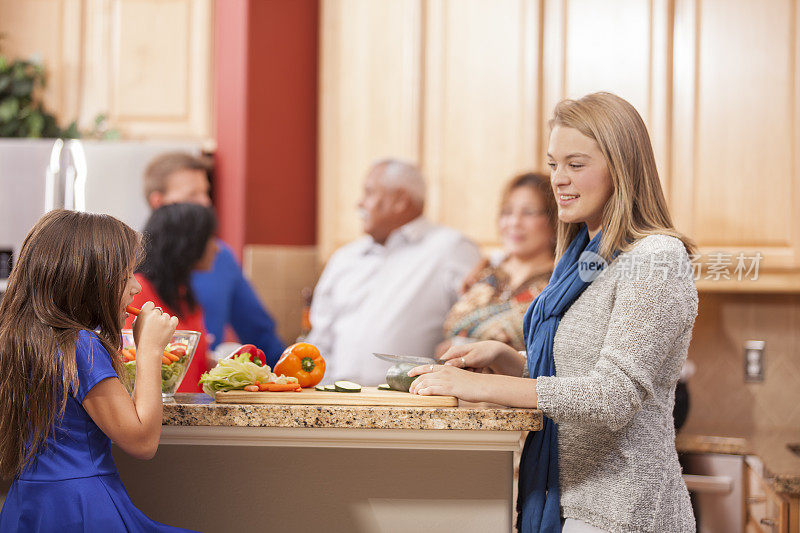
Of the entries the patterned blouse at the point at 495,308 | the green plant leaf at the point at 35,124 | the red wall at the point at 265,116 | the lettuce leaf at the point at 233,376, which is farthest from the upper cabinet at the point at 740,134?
the green plant leaf at the point at 35,124

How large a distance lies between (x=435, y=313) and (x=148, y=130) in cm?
140

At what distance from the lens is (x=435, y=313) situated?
3.02 metres

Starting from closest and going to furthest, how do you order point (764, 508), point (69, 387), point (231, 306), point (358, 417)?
point (69, 387)
point (358, 417)
point (764, 508)
point (231, 306)

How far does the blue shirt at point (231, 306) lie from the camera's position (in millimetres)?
2699

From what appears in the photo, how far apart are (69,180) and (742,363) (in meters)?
2.58

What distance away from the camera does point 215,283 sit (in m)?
2.71

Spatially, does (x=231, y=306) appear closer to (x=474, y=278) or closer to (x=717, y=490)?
(x=474, y=278)

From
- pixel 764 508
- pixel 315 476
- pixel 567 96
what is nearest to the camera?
pixel 315 476

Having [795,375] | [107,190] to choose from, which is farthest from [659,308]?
[107,190]

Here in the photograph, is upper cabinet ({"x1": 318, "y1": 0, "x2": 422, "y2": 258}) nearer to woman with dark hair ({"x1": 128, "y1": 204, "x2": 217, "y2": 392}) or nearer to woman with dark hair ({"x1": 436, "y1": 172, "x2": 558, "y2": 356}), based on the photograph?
woman with dark hair ({"x1": 436, "y1": 172, "x2": 558, "y2": 356})

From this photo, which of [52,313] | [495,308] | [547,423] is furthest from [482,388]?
[495,308]

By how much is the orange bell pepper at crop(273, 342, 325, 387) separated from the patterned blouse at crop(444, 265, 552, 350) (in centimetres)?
97

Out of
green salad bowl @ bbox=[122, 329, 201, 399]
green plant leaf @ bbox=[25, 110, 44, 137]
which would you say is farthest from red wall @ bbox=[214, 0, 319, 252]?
green salad bowl @ bbox=[122, 329, 201, 399]

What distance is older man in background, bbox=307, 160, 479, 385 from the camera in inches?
119
